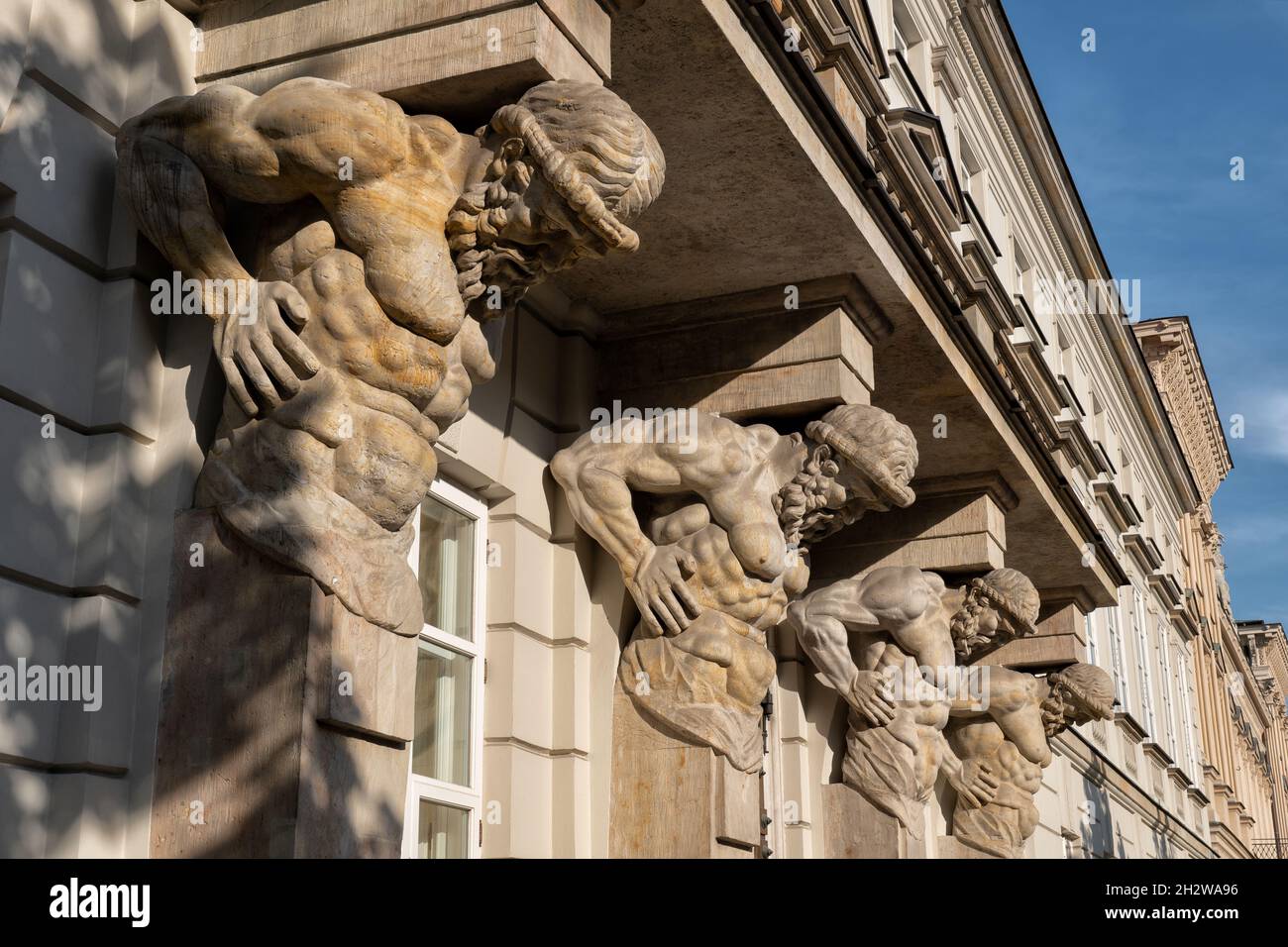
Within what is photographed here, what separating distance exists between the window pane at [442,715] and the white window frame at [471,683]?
32 millimetres

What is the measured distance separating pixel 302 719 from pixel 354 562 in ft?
1.57

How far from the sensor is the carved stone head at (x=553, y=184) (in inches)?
174

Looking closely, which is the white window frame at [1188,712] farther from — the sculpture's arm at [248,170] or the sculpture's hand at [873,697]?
the sculpture's arm at [248,170]

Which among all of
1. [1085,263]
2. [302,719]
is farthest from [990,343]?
[1085,263]

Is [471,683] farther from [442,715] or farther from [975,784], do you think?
[975,784]

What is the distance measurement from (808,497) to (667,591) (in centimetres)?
81

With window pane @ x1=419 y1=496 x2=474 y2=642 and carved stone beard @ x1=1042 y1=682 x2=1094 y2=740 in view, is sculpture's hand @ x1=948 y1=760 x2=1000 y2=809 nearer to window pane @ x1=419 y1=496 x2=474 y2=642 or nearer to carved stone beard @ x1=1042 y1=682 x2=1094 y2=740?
carved stone beard @ x1=1042 y1=682 x2=1094 y2=740

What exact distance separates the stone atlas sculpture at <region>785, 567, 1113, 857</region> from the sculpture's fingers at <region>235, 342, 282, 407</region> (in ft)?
16.3

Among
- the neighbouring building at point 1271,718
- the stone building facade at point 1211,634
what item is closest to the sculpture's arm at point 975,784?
the stone building facade at point 1211,634

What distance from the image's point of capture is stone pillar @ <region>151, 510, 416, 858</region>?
4004mm

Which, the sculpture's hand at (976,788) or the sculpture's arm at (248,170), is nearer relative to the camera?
the sculpture's arm at (248,170)

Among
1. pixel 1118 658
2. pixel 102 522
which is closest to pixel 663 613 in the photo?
pixel 102 522

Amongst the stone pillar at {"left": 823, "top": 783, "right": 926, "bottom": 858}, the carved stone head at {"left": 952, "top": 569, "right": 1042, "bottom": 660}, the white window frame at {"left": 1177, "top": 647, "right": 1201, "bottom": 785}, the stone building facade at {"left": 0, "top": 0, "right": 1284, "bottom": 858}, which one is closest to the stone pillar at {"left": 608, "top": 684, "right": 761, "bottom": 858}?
the stone building facade at {"left": 0, "top": 0, "right": 1284, "bottom": 858}

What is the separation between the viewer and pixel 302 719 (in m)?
4.00
